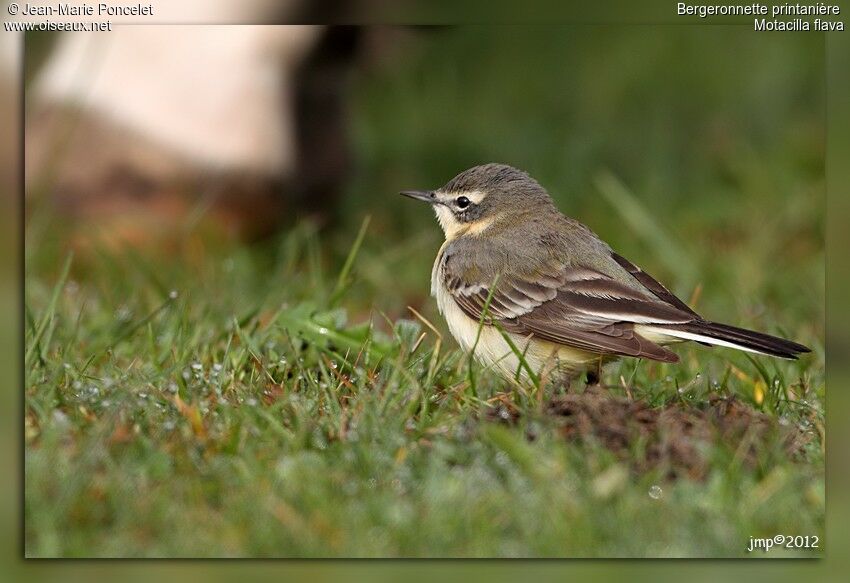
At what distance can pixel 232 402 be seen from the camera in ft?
18.5

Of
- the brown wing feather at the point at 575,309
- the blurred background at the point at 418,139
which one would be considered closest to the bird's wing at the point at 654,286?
the brown wing feather at the point at 575,309

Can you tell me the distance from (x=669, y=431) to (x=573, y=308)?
50.8 inches

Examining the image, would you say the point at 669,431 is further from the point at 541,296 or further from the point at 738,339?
the point at 541,296

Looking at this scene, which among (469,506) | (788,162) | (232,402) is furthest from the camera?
(788,162)

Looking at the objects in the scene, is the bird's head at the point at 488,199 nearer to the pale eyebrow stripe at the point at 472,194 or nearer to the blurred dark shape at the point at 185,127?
the pale eyebrow stripe at the point at 472,194

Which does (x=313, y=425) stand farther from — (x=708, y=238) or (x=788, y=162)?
(x=788, y=162)

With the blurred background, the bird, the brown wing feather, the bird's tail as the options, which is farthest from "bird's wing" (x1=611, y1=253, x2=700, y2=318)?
the blurred background

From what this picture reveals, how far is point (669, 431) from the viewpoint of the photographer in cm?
529

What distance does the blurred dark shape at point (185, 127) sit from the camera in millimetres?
10438

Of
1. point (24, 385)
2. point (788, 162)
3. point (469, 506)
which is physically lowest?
point (469, 506)

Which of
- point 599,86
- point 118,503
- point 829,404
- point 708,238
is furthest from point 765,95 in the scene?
point 118,503

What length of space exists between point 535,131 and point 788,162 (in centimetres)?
263

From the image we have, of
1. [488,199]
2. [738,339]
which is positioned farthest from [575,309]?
[488,199]

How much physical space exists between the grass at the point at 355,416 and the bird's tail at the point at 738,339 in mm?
300
